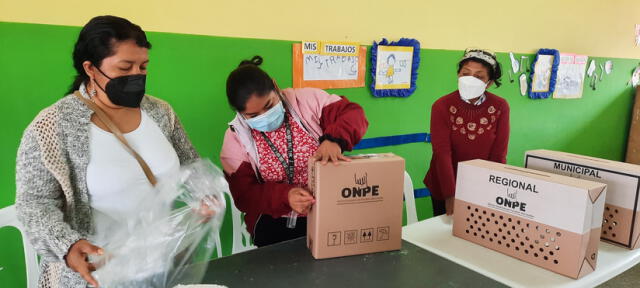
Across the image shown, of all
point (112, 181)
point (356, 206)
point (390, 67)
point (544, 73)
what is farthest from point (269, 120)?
point (544, 73)

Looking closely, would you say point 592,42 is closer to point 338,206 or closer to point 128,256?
point 338,206

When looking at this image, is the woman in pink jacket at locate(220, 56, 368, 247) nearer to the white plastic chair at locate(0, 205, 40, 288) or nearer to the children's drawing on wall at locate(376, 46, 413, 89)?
the white plastic chair at locate(0, 205, 40, 288)

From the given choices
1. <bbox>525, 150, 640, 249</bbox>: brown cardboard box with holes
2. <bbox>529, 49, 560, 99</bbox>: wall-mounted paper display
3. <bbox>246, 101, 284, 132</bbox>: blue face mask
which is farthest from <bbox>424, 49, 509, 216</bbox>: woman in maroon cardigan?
<bbox>529, 49, 560, 99</bbox>: wall-mounted paper display

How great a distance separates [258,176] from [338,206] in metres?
0.37

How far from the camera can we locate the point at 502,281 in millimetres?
1176

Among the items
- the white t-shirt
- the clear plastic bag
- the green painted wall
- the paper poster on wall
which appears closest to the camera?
the clear plastic bag

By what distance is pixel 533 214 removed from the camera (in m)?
1.25

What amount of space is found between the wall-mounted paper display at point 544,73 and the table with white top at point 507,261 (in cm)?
247

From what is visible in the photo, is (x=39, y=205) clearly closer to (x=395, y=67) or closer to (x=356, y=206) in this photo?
(x=356, y=206)

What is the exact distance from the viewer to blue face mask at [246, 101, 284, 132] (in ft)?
4.57

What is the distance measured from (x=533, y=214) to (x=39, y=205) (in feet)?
4.37

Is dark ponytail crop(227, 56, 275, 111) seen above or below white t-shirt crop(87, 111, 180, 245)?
above

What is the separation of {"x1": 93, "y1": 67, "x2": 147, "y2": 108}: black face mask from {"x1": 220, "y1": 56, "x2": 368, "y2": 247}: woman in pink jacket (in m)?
0.27

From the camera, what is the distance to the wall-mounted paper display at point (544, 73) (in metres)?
3.58
